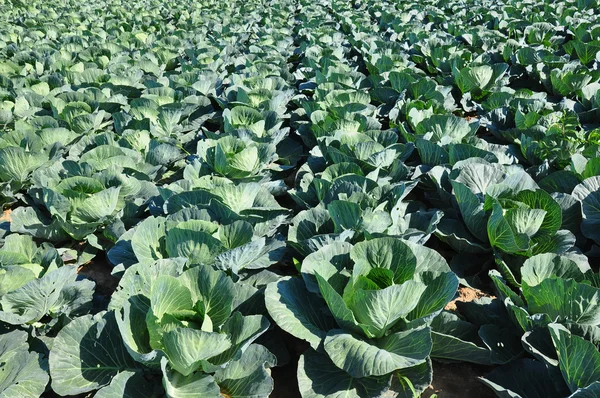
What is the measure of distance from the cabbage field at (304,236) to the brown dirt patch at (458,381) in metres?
0.02

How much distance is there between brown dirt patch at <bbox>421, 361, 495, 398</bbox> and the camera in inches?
109

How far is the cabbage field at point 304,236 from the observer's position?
98.9 inches

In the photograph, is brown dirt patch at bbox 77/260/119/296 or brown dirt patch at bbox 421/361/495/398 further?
brown dirt patch at bbox 77/260/119/296

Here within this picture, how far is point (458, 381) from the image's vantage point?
2854 mm

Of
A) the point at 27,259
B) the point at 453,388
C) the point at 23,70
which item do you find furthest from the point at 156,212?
the point at 23,70

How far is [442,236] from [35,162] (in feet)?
12.1

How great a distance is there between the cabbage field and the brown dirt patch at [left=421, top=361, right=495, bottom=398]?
0.07ft

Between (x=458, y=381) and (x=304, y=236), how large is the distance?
1.29m

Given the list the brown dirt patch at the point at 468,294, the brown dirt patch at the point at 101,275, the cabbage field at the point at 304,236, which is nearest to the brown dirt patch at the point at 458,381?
the cabbage field at the point at 304,236

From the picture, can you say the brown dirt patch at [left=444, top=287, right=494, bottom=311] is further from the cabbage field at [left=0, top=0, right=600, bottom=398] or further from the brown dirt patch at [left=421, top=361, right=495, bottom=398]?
the brown dirt patch at [left=421, top=361, right=495, bottom=398]

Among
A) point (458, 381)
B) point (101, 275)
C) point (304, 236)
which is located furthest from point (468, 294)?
point (101, 275)

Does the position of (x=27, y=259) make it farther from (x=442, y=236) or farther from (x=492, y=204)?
(x=492, y=204)

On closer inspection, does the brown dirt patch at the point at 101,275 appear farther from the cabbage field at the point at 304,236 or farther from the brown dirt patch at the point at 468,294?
the brown dirt patch at the point at 468,294

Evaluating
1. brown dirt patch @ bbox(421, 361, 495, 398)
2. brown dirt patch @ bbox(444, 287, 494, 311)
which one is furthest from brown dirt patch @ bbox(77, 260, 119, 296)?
brown dirt patch @ bbox(444, 287, 494, 311)
